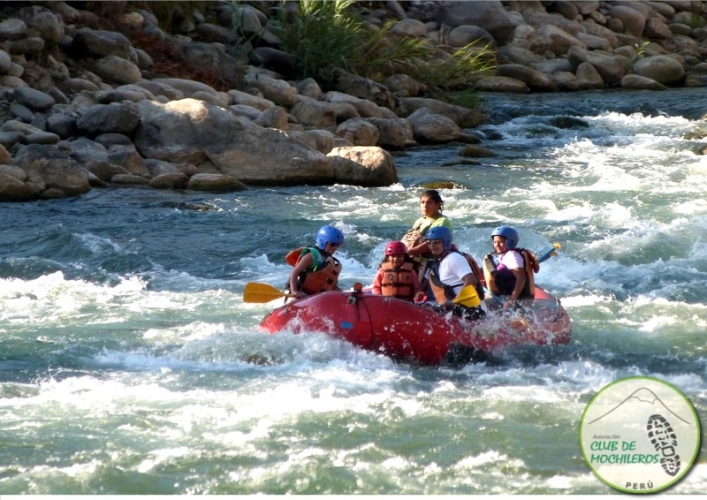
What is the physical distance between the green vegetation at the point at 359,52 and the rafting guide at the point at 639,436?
38.8ft

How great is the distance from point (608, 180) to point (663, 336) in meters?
5.90

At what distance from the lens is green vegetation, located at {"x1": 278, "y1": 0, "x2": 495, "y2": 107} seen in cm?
1795

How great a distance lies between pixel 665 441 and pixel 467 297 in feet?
5.55

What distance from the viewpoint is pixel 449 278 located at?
7.47m

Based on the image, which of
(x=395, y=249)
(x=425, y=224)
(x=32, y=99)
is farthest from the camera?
(x=32, y=99)

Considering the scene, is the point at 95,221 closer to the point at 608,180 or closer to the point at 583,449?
the point at 608,180

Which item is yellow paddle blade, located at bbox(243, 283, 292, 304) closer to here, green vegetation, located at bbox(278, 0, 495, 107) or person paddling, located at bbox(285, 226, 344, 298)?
person paddling, located at bbox(285, 226, 344, 298)

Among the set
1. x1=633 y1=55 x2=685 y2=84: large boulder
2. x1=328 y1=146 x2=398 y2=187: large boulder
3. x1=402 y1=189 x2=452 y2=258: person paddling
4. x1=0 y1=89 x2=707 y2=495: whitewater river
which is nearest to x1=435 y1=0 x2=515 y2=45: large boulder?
x1=633 y1=55 x2=685 y2=84: large boulder

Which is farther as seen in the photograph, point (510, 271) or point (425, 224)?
point (425, 224)

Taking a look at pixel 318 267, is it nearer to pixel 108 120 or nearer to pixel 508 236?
pixel 508 236

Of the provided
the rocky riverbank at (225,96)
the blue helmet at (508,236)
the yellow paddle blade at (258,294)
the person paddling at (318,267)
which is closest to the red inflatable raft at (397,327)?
the yellow paddle blade at (258,294)

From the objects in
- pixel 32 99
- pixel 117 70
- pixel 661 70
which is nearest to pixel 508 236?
pixel 32 99

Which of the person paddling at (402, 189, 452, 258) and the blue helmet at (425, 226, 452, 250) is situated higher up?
the blue helmet at (425, 226, 452, 250)

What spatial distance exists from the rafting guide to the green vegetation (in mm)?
11815
